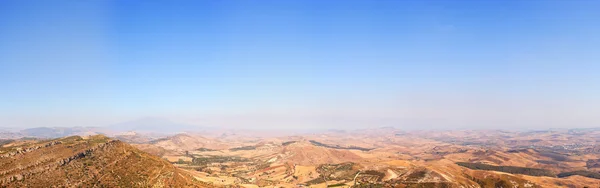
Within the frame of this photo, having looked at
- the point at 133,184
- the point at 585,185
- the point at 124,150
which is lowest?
the point at 585,185

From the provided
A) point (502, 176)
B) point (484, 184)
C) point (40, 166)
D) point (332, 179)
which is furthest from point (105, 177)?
point (502, 176)

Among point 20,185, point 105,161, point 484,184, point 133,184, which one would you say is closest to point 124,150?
point 105,161

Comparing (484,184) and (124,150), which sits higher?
(124,150)

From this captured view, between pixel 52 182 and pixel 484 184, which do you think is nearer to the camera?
pixel 52 182

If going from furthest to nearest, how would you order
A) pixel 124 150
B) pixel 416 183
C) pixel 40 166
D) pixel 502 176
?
pixel 502 176
pixel 416 183
pixel 124 150
pixel 40 166

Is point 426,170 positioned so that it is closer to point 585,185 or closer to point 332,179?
point 332,179

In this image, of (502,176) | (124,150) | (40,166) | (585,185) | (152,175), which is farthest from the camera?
(585,185)
